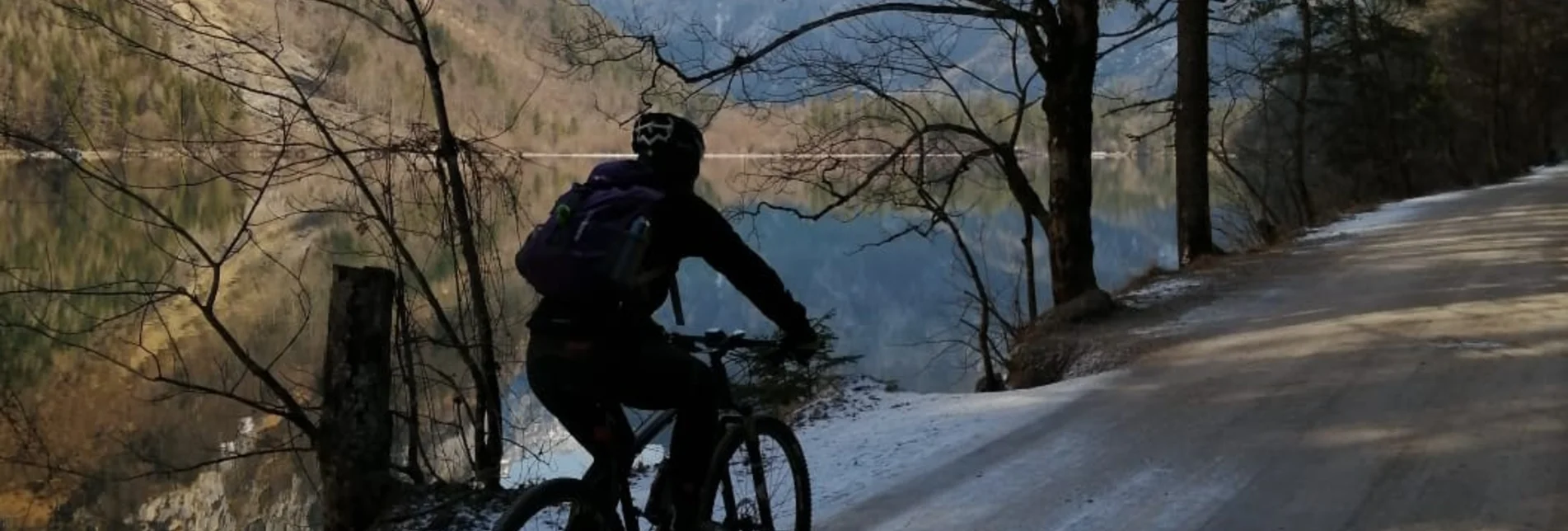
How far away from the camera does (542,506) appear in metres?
3.06

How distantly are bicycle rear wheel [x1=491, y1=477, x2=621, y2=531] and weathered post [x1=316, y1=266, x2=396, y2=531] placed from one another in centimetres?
223

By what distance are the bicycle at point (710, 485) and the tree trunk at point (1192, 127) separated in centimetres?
1184

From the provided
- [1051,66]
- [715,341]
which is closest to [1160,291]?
[1051,66]

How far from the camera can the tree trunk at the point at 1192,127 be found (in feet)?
48.3

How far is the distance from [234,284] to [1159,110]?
15493 mm

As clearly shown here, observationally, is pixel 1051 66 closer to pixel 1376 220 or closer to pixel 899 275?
pixel 1376 220

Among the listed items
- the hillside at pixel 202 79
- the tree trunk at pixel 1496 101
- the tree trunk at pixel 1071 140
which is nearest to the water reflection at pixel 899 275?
the tree trunk at pixel 1071 140

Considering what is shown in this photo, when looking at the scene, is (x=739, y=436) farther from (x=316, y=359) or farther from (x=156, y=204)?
(x=316, y=359)

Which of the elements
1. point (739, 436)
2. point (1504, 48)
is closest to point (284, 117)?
point (739, 436)

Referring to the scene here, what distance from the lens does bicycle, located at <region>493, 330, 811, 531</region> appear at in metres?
3.14

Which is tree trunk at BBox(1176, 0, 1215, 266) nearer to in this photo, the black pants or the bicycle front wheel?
the bicycle front wheel

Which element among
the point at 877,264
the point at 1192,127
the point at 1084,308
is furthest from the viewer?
the point at 877,264

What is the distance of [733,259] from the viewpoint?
3295mm

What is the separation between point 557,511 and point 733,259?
33.4 inches
